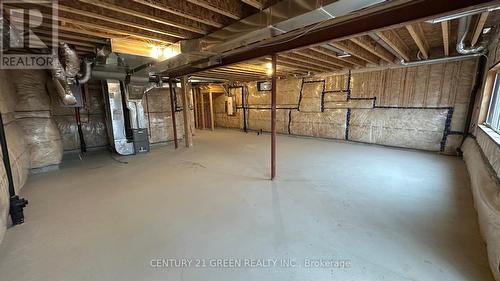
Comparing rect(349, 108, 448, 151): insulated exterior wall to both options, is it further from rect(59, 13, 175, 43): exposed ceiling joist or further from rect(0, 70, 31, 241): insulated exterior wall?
rect(0, 70, 31, 241): insulated exterior wall

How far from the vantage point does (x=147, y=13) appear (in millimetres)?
2203

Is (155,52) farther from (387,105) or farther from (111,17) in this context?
(387,105)

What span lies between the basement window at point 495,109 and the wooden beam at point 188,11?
426cm

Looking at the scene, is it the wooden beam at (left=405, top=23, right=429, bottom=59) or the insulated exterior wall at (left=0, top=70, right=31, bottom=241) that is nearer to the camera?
the wooden beam at (left=405, top=23, right=429, bottom=59)

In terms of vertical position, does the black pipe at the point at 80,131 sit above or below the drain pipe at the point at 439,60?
below

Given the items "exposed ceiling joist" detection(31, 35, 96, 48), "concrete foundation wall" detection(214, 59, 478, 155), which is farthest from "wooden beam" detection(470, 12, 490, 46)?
"exposed ceiling joist" detection(31, 35, 96, 48)

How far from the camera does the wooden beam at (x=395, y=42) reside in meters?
3.08

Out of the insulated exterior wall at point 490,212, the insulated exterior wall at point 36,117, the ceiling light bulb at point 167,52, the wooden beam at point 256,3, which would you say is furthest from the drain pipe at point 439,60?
the insulated exterior wall at point 36,117

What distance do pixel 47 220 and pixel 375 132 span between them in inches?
258

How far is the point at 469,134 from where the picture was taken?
162 inches

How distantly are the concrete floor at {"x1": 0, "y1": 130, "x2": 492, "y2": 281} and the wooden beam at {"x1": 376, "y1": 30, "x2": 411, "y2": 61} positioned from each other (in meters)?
2.16

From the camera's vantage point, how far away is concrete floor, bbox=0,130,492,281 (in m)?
1.51

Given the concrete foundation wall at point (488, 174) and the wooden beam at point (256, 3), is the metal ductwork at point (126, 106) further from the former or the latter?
the concrete foundation wall at point (488, 174)

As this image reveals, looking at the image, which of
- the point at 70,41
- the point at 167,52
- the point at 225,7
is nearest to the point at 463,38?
the point at 225,7
